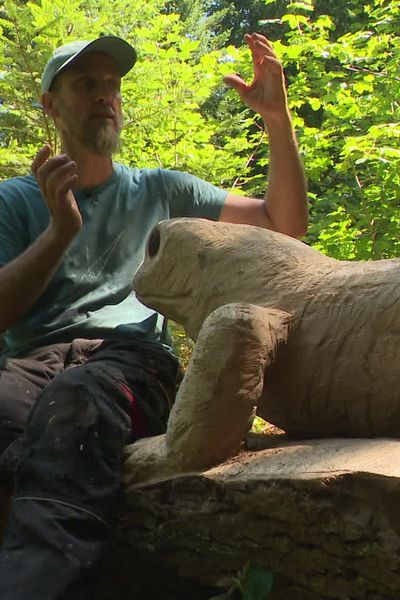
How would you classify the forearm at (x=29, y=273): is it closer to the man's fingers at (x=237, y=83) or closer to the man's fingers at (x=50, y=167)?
the man's fingers at (x=50, y=167)

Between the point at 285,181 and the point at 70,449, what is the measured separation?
137 centimetres

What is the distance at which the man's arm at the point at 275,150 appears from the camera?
2.34 m

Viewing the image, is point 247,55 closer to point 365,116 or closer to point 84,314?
point 365,116

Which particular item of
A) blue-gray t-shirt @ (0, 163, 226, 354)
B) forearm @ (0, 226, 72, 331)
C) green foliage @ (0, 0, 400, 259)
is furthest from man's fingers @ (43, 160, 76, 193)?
green foliage @ (0, 0, 400, 259)

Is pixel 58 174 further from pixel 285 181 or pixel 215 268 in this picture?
pixel 285 181

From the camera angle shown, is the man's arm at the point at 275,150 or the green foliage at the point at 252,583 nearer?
the green foliage at the point at 252,583

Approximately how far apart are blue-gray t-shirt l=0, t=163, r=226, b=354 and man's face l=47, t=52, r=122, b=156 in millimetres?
163

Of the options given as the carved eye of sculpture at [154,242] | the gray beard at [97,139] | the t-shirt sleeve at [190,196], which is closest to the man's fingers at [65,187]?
the carved eye of sculpture at [154,242]

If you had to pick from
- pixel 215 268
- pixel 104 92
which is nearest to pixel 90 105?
pixel 104 92

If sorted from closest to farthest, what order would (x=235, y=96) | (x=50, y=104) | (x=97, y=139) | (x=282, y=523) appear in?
(x=282, y=523) → (x=97, y=139) → (x=50, y=104) → (x=235, y=96)

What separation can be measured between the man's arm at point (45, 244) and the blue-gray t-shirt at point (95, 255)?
185mm

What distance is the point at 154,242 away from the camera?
2.06 metres

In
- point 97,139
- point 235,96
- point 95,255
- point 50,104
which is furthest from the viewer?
point 235,96

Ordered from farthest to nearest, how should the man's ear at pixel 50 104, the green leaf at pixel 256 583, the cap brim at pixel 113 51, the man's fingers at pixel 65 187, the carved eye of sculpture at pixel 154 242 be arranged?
the man's ear at pixel 50 104 < the cap brim at pixel 113 51 < the carved eye of sculpture at pixel 154 242 < the man's fingers at pixel 65 187 < the green leaf at pixel 256 583
